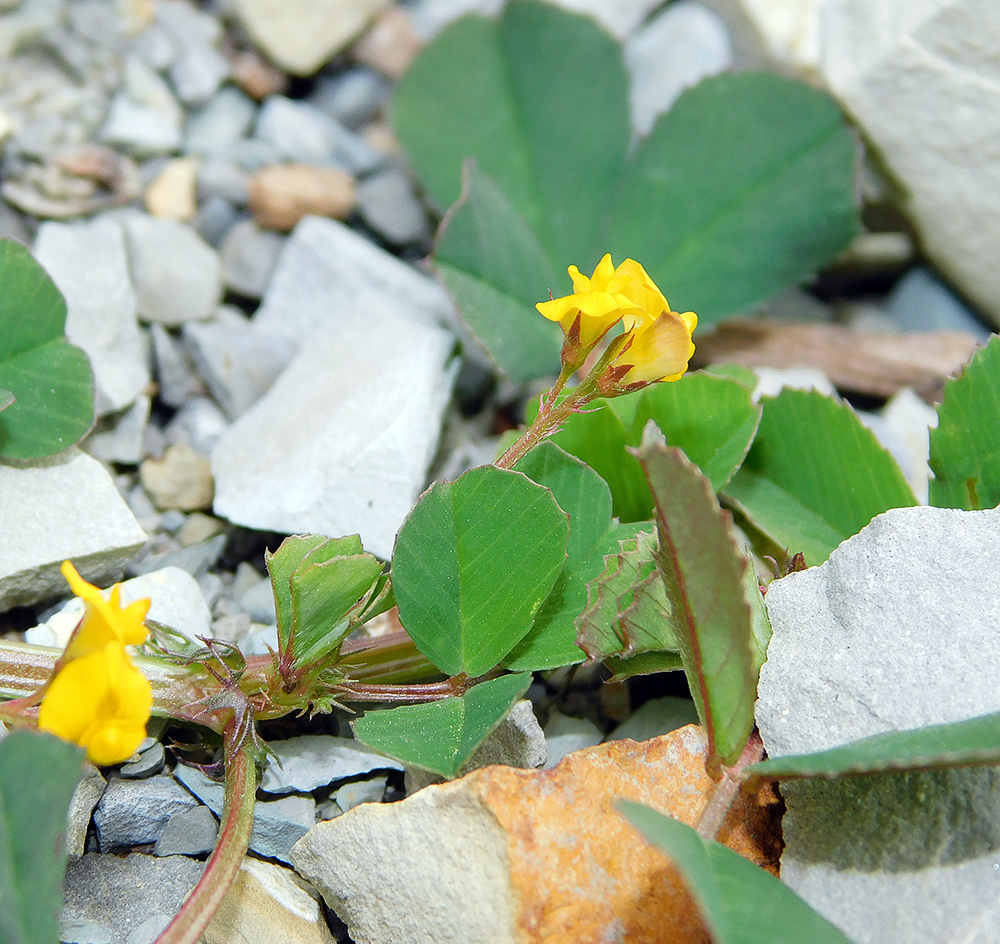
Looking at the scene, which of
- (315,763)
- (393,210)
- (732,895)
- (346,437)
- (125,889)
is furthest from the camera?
(393,210)

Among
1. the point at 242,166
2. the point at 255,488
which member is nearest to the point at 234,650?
the point at 255,488

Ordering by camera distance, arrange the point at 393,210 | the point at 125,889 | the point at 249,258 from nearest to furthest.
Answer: the point at 125,889 → the point at 249,258 → the point at 393,210

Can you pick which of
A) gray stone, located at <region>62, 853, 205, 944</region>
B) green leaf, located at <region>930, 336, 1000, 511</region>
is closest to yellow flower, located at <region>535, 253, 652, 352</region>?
green leaf, located at <region>930, 336, 1000, 511</region>

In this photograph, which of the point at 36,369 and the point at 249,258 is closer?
the point at 36,369

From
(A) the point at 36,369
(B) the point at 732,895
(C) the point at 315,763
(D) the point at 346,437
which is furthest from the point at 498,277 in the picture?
(B) the point at 732,895

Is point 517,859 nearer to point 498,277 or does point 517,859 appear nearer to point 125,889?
point 125,889

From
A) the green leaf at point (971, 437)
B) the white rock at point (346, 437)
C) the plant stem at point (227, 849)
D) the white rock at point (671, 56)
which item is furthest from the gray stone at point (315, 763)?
the white rock at point (671, 56)

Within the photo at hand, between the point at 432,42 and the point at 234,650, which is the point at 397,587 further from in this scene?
the point at 432,42
